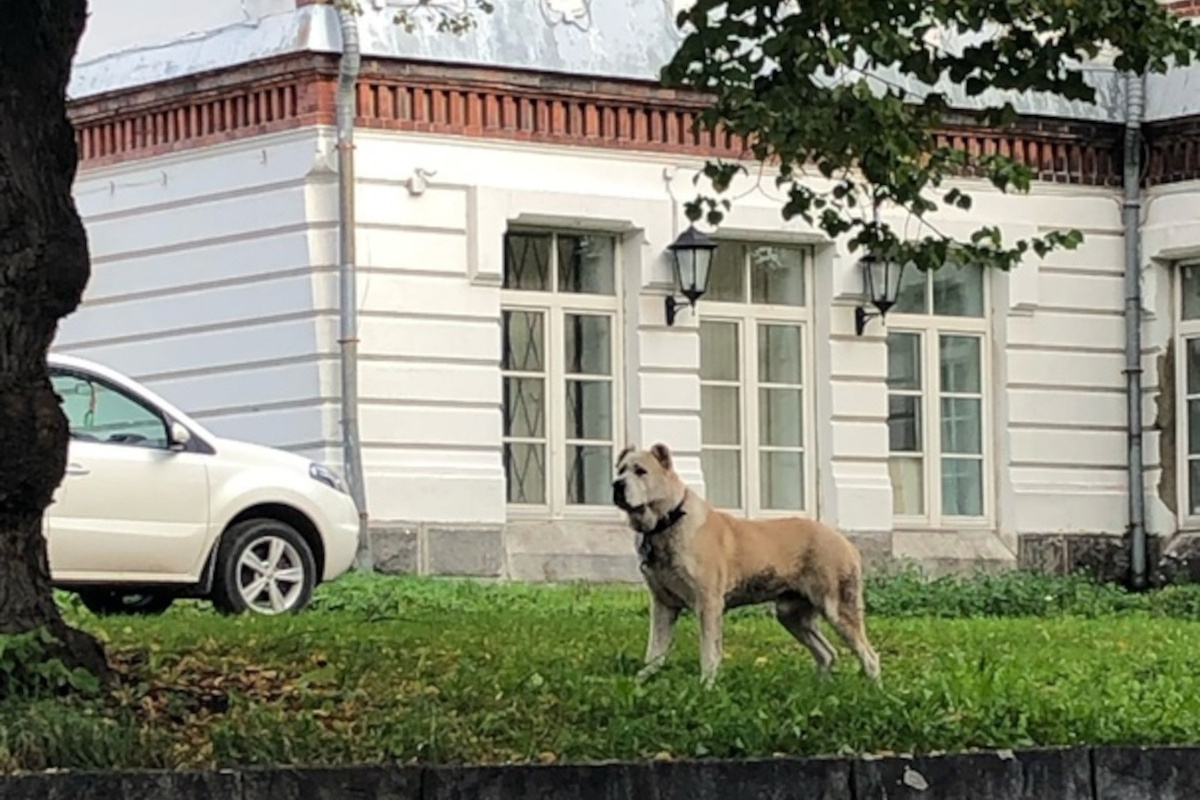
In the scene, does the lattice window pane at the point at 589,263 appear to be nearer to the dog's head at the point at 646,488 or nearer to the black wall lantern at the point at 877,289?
the black wall lantern at the point at 877,289

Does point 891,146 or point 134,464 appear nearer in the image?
point 891,146

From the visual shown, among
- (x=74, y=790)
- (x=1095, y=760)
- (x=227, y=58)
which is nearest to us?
(x=74, y=790)

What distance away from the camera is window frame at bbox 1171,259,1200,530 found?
2828cm

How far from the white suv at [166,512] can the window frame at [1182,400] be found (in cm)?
1190

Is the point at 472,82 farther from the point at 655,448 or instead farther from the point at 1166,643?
the point at 655,448

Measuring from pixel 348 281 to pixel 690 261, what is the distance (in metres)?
3.44

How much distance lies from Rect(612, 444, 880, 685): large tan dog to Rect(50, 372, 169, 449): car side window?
6.32 metres

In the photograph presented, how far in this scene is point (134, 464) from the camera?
59.5ft

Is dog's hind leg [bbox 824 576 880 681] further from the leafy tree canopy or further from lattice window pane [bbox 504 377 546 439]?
lattice window pane [bbox 504 377 546 439]

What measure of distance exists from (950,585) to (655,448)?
10403 mm

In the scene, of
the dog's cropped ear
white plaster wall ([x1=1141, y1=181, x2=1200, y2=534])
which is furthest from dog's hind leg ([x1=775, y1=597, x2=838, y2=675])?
white plaster wall ([x1=1141, y1=181, x2=1200, y2=534])

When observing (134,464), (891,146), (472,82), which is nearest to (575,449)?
(472,82)

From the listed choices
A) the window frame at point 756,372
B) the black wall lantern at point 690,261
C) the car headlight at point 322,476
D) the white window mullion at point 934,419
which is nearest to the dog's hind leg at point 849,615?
the car headlight at point 322,476

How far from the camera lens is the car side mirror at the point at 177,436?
18.3 m
